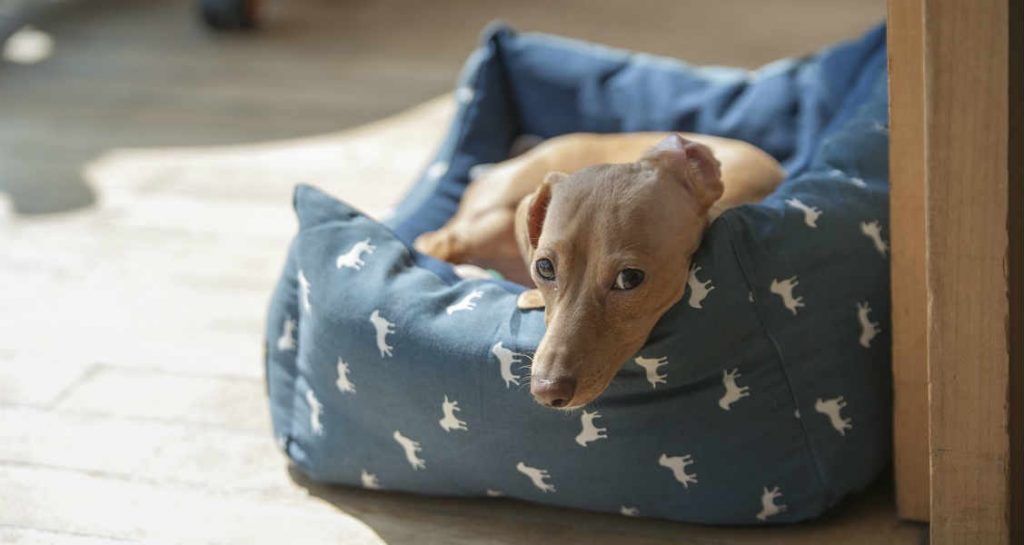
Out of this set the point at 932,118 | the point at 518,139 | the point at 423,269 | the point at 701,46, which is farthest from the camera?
the point at 701,46

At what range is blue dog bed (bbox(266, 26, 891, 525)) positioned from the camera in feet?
5.20

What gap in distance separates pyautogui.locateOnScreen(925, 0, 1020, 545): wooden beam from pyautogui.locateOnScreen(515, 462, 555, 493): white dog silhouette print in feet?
1.37

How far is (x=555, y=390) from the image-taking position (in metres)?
1.44

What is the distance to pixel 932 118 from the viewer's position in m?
1.32

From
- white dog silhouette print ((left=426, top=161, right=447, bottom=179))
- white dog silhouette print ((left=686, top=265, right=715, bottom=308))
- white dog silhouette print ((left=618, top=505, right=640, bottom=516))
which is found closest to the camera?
white dog silhouette print ((left=686, top=265, right=715, bottom=308))

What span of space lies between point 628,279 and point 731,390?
7.9 inches

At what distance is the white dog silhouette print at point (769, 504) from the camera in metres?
1.63

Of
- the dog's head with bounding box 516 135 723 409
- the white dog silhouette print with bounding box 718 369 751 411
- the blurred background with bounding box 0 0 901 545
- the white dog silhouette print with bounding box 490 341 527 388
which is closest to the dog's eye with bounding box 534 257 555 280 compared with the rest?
the dog's head with bounding box 516 135 723 409

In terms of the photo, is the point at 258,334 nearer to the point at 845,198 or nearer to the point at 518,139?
the point at 518,139

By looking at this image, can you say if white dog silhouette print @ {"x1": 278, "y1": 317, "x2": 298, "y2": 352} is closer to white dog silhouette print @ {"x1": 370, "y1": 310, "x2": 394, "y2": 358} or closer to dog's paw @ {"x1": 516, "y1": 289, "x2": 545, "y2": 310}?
white dog silhouette print @ {"x1": 370, "y1": 310, "x2": 394, "y2": 358}

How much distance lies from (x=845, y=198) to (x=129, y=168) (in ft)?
5.27

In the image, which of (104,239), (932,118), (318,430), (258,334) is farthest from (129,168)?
(932,118)

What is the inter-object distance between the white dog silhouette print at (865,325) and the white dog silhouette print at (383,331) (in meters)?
0.53

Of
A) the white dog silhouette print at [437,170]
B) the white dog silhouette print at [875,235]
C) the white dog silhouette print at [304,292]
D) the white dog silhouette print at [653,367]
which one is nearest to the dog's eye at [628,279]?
the white dog silhouette print at [653,367]
